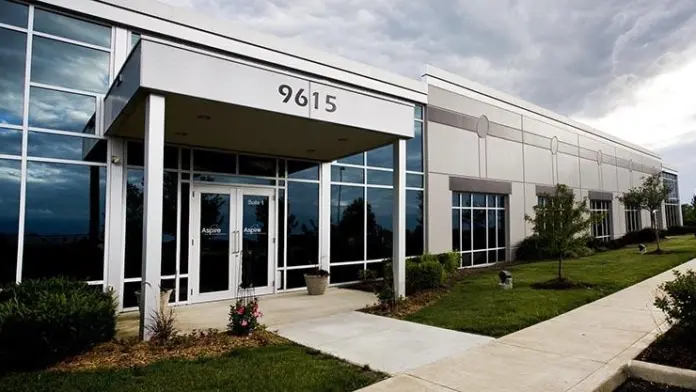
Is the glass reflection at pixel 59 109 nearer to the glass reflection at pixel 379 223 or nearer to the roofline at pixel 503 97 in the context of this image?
the glass reflection at pixel 379 223

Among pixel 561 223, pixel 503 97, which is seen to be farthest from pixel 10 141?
pixel 503 97

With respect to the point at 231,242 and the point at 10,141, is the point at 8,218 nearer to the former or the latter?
the point at 10,141

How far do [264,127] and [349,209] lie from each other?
17.4 feet

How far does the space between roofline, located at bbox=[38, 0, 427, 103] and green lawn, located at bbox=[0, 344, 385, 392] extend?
6761 millimetres

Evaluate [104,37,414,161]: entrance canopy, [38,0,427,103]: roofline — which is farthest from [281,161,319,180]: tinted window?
[38,0,427,103]: roofline

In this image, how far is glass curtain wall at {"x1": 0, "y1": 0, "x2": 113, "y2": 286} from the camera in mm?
7539

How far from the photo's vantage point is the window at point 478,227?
1678 cm

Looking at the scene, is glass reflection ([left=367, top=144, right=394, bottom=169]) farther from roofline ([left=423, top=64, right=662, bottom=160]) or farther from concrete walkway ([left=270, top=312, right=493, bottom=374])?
concrete walkway ([left=270, top=312, right=493, bottom=374])

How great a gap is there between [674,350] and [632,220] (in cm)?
3212

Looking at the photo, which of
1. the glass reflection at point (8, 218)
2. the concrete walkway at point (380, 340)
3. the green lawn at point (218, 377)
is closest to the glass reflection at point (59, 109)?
the glass reflection at point (8, 218)

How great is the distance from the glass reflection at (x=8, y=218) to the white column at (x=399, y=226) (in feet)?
22.9

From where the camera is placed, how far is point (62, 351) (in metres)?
5.31

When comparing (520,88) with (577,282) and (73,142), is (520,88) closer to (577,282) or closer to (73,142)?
(577,282)

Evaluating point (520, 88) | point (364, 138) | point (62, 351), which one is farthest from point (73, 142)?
point (520, 88)
